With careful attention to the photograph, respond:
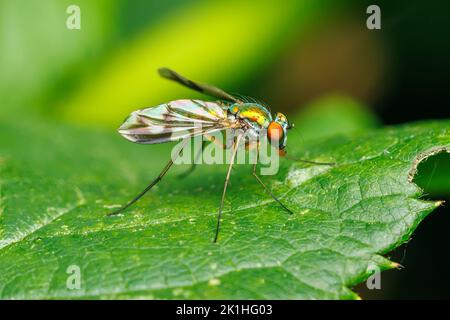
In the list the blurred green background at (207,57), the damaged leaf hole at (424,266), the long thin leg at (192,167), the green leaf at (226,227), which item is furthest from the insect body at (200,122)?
the blurred green background at (207,57)

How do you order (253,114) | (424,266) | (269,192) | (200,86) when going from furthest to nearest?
(424,266)
(200,86)
(253,114)
(269,192)

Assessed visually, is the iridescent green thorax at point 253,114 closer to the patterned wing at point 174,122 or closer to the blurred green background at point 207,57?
the patterned wing at point 174,122

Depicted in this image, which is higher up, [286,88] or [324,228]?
[286,88]

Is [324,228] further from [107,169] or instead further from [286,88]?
[286,88]

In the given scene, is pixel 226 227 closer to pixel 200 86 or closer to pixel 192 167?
pixel 200 86

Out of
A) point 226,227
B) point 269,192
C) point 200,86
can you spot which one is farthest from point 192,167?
point 226,227

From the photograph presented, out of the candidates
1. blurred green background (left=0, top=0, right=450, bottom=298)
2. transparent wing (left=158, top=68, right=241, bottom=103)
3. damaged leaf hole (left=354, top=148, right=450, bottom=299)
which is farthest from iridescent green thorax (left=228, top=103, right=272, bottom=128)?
blurred green background (left=0, top=0, right=450, bottom=298)

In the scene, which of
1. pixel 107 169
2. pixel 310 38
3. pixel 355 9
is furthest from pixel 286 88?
pixel 107 169
